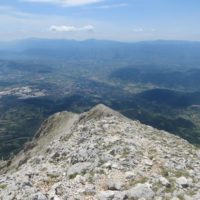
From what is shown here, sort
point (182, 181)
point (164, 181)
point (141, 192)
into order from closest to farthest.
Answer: point (141, 192) → point (164, 181) → point (182, 181)

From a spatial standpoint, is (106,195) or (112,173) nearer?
(106,195)

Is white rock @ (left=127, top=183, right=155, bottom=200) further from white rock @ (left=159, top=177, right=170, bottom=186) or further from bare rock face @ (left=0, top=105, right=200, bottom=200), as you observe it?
white rock @ (left=159, top=177, right=170, bottom=186)

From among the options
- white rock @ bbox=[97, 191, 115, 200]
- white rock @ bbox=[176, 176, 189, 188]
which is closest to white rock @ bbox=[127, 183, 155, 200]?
white rock @ bbox=[97, 191, 115, 200]

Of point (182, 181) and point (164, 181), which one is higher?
point (164, 181)

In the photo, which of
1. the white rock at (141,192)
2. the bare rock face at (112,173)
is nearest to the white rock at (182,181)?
the bare rock face at (112,173)

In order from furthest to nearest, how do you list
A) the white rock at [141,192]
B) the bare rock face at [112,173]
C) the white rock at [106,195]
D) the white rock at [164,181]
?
the white rock at [164,181] → the bare rock face at [112,173] → the white rock at [141,192] → the white rock at [106,195]

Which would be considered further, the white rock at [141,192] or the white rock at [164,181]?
the white rock at [164,181]

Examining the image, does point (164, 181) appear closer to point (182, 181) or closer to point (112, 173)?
point (182, 181)

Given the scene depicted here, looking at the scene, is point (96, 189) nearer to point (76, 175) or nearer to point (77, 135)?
point (76, 175)

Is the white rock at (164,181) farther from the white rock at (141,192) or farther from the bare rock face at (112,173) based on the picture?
the white rock at (141,192)

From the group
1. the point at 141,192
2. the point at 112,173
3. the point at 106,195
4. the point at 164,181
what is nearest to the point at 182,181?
the point at 164,181

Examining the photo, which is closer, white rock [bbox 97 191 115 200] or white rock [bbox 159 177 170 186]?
white rock [bbox 97 191 115 200]
